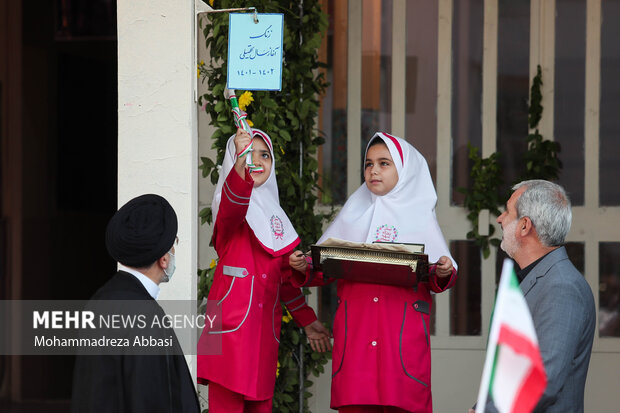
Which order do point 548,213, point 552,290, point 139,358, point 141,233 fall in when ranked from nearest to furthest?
1. point 139,358
2. point 141,233
3. point 552,290
4. point 548,213

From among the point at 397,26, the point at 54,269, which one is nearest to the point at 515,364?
the point at 397,26

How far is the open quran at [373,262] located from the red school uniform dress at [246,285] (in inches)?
9.5

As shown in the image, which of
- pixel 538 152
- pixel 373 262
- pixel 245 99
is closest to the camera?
pixel 373 262

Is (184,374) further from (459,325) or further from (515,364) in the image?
(459,325)

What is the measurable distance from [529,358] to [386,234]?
1.37m

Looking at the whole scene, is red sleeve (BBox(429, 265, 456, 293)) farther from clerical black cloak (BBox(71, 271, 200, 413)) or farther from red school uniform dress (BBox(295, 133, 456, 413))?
clerical black cloak (BBox(71, 271, 200, 413))

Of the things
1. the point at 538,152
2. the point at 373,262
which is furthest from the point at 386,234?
the point at 538,152

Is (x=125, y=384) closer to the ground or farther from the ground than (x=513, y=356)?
closer to the ground

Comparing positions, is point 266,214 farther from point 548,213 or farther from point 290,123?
point 548,213

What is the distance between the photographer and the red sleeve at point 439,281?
3.12 metres

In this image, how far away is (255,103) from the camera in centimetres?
379

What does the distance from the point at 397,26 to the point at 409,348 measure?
7.03 ft

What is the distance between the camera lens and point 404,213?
3246mm

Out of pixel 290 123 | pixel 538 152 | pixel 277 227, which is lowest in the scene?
pixel 277 227
